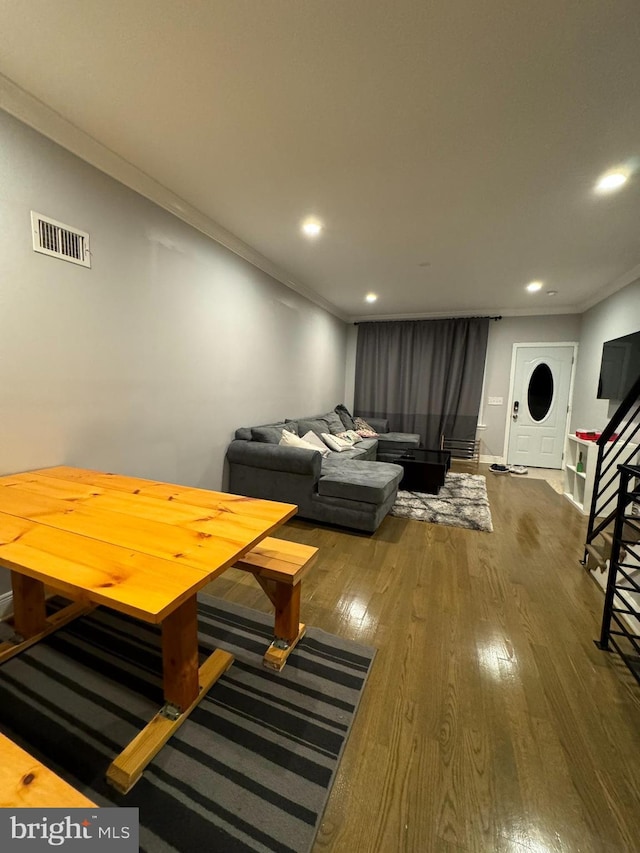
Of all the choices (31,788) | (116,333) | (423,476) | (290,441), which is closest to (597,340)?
(423,476)

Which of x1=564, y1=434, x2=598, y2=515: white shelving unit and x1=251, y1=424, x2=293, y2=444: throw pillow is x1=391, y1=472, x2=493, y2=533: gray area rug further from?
x1=251, y1=424, x2=293, y2=444: throw pillow

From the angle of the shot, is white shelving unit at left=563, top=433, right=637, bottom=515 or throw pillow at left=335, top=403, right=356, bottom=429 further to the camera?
throw pillow at left=335, top=403, right=356, bottom=429

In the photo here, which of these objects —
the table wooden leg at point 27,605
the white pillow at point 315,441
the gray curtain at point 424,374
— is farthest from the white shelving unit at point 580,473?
the table wooden leg at point 27,605

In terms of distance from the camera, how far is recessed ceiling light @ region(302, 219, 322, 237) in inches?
113

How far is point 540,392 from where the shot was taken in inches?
225

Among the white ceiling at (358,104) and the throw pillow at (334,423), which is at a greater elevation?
the white ceiling at (358,104)

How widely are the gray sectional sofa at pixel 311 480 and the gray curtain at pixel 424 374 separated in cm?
295

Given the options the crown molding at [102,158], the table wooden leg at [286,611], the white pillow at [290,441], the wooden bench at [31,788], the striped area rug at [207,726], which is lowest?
the striped area rug at [207,726]

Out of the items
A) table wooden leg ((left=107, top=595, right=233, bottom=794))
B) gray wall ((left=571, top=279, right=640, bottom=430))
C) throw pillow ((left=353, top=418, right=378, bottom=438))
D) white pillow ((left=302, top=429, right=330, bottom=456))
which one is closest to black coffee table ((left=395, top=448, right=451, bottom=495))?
white pillow ((left=302, top=429, right=330, bottom=456))

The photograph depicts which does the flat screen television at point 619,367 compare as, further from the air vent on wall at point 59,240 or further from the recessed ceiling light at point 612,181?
the air vent on wall at point 59,240

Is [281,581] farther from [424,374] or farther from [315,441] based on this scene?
[424,374]

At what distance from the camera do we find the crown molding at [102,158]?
1.67 meters

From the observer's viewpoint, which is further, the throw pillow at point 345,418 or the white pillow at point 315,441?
the throw pillow at point 345,418

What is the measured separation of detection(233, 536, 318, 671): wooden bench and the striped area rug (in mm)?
73
